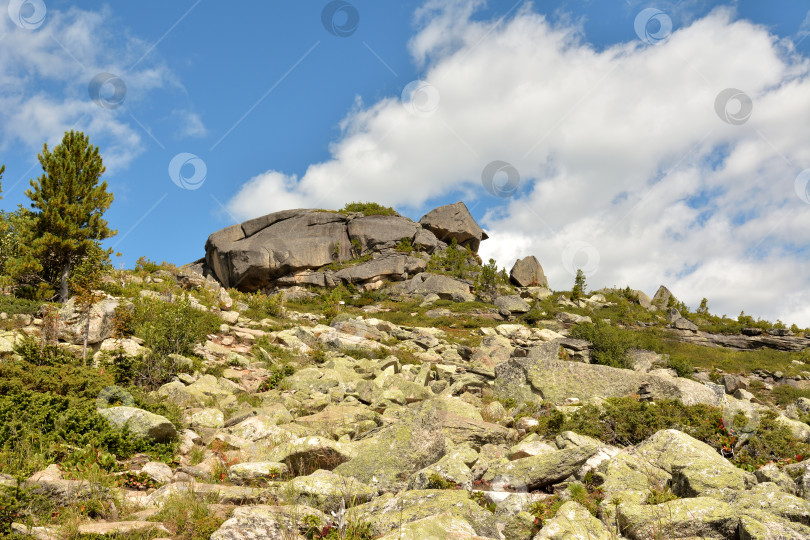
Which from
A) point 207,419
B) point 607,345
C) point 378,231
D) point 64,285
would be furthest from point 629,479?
point 378,231

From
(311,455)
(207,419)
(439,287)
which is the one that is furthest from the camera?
(439,287)

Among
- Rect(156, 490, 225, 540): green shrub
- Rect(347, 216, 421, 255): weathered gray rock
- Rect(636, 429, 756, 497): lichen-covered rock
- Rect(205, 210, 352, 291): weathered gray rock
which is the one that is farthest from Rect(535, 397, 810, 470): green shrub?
Rect(347, 216, 421, 255): weathered gray rock

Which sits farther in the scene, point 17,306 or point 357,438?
point 17,306

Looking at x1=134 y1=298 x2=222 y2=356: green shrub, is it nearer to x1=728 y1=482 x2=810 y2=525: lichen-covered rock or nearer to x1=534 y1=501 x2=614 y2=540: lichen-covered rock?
x1=534 y1=501 x2=614 y2=540: lichen-covered rock

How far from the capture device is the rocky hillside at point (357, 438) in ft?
15.5

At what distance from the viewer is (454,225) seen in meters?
61.2

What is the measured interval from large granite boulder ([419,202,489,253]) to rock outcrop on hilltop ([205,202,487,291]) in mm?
126

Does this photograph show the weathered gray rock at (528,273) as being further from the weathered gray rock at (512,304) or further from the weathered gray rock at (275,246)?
the weathered gray rock at (275,246)

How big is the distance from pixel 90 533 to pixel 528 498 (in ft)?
14.0

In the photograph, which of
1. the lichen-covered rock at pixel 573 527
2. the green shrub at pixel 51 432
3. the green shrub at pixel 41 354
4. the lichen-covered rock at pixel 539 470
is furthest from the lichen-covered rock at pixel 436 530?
the green shrub at pixel 41 354

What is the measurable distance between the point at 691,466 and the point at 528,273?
169 ft

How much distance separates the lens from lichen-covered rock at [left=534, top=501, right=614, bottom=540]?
4273 mm

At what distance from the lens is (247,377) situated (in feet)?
44.8

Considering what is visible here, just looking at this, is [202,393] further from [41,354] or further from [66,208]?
[66,208]
